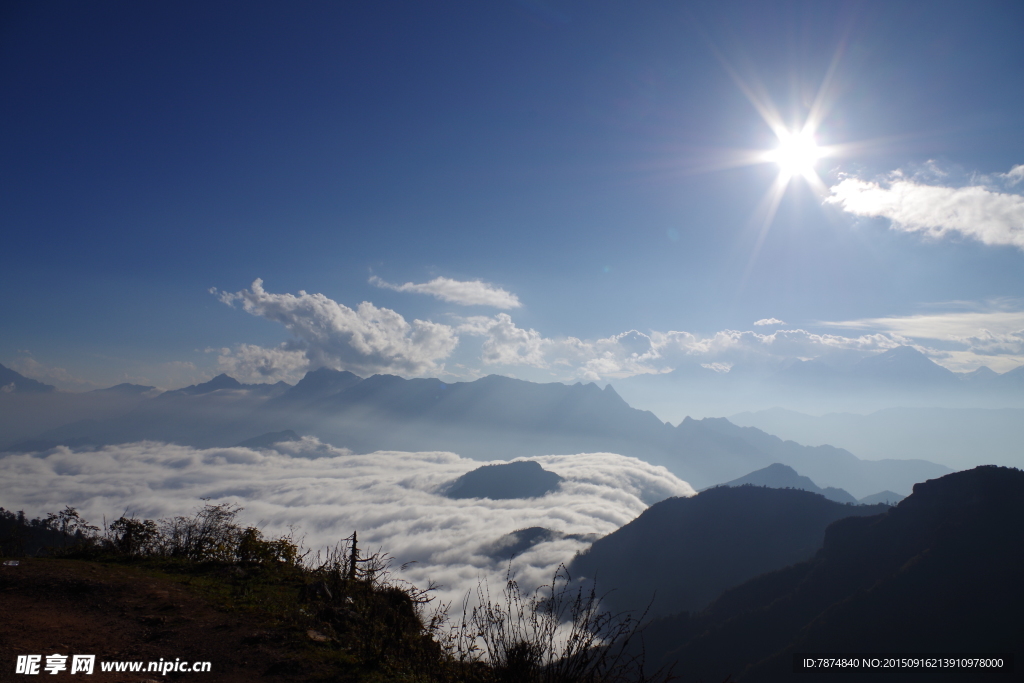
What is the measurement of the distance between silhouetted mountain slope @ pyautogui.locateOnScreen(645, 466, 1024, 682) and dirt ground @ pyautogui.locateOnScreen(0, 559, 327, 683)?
87.3 meters

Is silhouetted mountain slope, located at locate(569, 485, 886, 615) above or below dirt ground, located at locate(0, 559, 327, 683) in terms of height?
below

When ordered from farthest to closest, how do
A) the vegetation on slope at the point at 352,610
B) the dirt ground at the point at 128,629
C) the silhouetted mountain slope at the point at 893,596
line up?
1. the silhouetted mountain slope at the point at 893,596
2. the dirt ground at the point at 128,629
3. the vegetation on slope at the point at 352,610

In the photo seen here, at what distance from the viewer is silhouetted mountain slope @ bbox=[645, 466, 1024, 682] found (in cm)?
6569

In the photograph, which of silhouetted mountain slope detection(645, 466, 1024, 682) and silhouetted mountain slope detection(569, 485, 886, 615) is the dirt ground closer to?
silhouetted mountain slope detection(645, 466, 1024, 682)

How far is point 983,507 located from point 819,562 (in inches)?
1185

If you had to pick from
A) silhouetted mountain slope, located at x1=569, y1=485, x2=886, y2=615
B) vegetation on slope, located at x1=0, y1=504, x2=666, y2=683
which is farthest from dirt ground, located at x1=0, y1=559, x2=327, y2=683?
silhouetted mountain slope, located at x1=569, y1=485, x2=886, y2=615

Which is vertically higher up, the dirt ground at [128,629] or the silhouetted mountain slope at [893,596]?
the dirt ground at [128,629]

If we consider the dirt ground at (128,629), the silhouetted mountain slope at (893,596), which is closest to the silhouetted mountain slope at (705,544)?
the silhouetted mountain slope at (893,596)

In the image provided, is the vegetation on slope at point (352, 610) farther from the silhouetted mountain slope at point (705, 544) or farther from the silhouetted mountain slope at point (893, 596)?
the silhouetted mountain slope at point (705, 544)

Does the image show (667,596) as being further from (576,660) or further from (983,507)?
(576,660)

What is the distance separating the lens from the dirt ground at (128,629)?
23.3ft

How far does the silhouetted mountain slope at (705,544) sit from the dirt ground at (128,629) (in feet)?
465

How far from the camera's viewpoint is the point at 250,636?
845 cm

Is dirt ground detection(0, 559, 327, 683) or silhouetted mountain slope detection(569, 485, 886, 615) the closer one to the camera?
dirt ground detection(0, 559, 327, 683)
